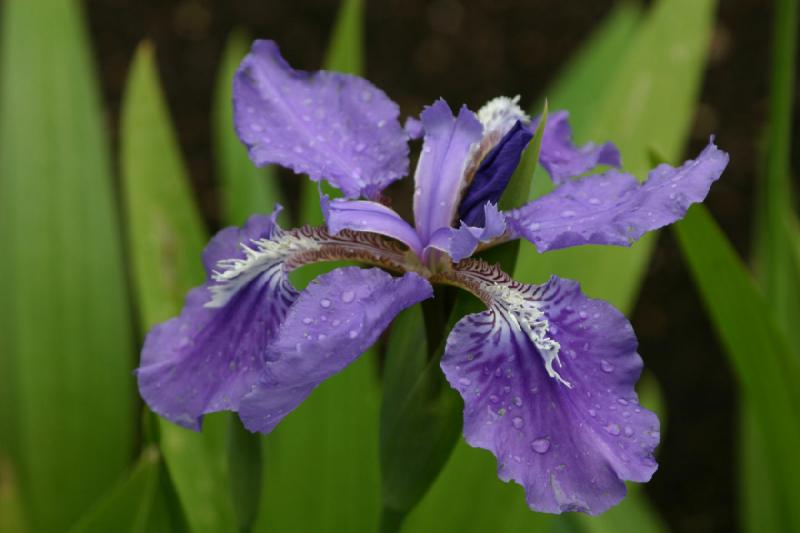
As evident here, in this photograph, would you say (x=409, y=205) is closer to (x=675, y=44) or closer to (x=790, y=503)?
(x=675, y=44)

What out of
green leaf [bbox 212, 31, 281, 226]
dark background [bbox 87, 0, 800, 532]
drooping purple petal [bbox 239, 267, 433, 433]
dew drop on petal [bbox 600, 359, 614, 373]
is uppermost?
dark background [bbox 87, 0, 800, 532]

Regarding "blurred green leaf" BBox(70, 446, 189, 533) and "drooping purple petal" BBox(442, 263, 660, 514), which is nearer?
"drooping purple petal" BBox(442, 263, 660, 514)

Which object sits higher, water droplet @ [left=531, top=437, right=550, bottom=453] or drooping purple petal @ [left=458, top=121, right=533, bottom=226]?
drooping purple petal @ [left=458, top=121, right=533, bottom=226]

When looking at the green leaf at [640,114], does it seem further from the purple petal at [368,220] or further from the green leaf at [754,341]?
the purple petal at [368,220]

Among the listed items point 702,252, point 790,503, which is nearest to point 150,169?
point 702,252

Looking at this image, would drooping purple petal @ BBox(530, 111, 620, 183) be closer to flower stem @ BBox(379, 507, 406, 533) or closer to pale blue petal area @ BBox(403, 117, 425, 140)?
pale blue petal area @ BBox(403, 117, 425, 140)

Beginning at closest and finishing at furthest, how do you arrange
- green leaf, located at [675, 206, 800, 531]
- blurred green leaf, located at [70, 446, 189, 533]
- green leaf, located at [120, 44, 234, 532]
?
blurred green leaf, located at [70, 446, 189, 533] → green leaf, located at [675, 206, 800, 531] → green leaf, located at [120, 44, 234, 532]

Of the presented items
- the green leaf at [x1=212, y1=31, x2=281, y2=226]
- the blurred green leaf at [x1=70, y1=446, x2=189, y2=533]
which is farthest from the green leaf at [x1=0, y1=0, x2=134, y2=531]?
the blurred green leaf at [x1=70, y1=446, x2=189, y2=533]

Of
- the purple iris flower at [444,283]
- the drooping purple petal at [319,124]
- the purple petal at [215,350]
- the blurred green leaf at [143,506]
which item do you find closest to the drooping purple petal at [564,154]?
the purple iris flower at [444,283]
